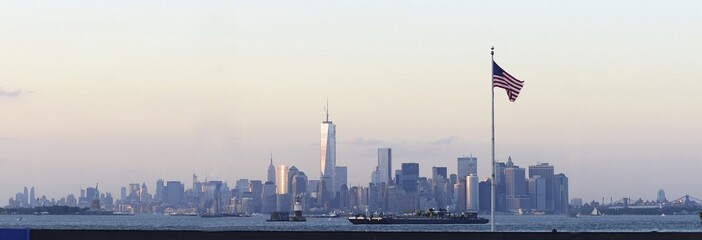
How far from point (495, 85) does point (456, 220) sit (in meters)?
145

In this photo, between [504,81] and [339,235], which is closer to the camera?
[339,235]

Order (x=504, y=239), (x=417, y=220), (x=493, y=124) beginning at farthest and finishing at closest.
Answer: (x=417, y=220) < (x=493, y=124) < (x=504, y=239)

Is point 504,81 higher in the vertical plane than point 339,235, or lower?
higher

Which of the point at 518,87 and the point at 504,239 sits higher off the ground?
the point at 518,87

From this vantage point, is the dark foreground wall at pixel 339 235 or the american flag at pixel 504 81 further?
the american flag at pixel 504 81

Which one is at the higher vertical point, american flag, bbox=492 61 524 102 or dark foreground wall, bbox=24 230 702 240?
american flag, bbox=492 61 524 102

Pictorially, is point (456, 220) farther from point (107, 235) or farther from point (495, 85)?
point (107, 235)

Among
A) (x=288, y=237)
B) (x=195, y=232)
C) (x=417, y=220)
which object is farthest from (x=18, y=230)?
(x=417, y=220)

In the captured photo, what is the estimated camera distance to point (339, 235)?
3941 cm

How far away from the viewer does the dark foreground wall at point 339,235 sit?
39219 mm

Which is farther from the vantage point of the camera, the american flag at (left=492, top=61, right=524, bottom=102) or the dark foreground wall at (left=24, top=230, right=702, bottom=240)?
the american flag at (left=492, top=61, right=524, bottom=102)

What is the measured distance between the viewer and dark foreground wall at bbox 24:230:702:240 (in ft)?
129

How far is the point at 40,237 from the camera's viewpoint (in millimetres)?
40062

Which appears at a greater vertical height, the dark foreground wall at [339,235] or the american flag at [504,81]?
the american flag at [504,81]
